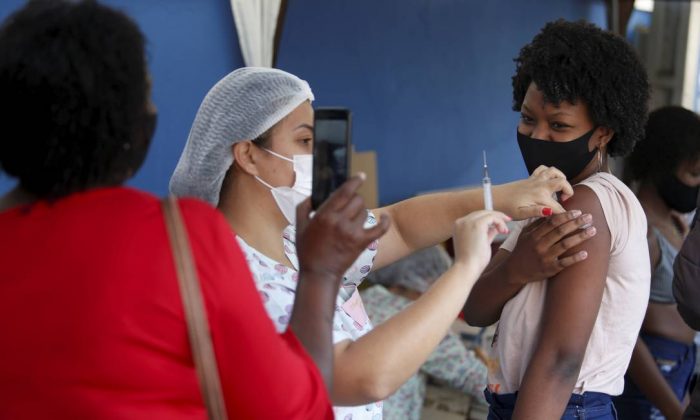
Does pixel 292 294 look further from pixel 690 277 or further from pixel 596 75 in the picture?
pixel 690 277

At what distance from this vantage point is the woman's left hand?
1.57 meters

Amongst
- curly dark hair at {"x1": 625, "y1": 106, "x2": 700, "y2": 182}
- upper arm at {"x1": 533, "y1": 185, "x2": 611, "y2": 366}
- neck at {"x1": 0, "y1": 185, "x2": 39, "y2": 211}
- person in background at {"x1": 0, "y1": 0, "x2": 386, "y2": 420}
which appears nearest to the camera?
person in background at {"x1": 0, "y1": 0, "x2": 386, "y2": 420}

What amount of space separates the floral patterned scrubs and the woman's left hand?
1.13 feet

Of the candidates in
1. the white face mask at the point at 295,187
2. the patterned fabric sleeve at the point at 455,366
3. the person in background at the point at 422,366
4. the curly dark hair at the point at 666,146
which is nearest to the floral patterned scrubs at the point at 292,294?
the white face mask at the point at 295,187

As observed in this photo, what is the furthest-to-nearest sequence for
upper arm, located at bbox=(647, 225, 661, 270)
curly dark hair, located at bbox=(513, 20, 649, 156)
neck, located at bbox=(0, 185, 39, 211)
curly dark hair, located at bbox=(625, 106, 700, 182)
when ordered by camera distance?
curly dark hair, located at bbox=(625, 106, 700, 182) → upper arm, located at bbox=(647, 225, 661, 270) → curly dark hair, located at bbox=(513, 20, 649, 156) → neck, located at bbox=(0, 185, 39, 211)

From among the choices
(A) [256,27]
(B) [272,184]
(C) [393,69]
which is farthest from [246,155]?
(C) [393,69]

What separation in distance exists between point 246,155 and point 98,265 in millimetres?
633

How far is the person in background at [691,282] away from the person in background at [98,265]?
128cm

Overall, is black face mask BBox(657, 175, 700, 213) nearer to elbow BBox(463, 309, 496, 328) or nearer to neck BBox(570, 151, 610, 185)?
neck BBox(570, 151, 610, 185)

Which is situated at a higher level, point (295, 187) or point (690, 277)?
point (295, 187)

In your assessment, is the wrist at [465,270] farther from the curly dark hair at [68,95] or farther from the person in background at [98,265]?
the curly dark hair at [68,95]

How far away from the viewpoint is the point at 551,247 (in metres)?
1.52

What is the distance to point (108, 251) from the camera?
93 centimetres

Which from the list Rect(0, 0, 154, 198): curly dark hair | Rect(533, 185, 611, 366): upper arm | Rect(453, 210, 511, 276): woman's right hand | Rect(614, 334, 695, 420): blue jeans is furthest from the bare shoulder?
Rect(614, 334, 695, 420): blue jeans
